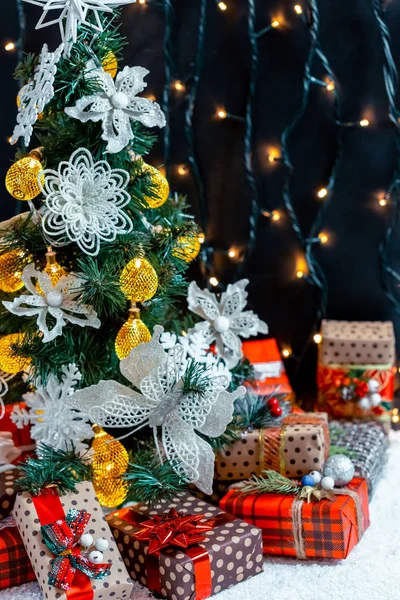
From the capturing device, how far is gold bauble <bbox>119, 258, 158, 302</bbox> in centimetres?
171

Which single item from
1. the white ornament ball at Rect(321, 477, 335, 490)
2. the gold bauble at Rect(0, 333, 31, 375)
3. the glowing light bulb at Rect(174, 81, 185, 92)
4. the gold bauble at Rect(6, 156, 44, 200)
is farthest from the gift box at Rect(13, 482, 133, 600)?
the glowing light bulb at Rect(174, 81, 185, 92)

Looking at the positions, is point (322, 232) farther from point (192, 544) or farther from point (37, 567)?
point (37, 567)

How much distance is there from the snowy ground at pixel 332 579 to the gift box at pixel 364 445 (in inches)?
6.7

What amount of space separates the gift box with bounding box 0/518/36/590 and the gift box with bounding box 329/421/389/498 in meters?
0.80

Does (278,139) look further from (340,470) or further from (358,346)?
(340,470)

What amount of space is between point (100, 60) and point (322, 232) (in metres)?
0.94

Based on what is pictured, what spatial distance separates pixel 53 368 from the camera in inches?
70.4

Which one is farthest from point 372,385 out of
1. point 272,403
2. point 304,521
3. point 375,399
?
point 304,521

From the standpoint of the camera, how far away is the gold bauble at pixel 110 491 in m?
1.79

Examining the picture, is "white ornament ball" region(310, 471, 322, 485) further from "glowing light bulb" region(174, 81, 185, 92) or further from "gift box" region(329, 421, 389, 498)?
"glowing light bulb" region(174, 81, 185, 92)

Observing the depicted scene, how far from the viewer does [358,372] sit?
90.1 inches

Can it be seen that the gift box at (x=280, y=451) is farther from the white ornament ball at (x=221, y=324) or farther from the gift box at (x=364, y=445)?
the white ornament ball at (x=221, y=324)

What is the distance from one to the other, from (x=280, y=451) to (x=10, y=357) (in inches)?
26.0

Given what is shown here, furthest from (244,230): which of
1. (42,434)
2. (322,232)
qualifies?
(42,434)
